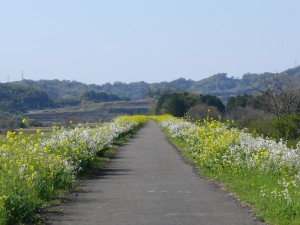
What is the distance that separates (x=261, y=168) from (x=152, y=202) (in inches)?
165

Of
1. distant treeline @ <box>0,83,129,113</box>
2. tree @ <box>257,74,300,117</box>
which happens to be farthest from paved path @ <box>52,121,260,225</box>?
distant treeline @ <box>0,83,129,113</box>

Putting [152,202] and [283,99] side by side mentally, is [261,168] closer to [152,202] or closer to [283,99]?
[152,202]

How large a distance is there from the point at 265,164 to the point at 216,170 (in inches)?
120

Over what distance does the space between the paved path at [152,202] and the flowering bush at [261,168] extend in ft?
1.70

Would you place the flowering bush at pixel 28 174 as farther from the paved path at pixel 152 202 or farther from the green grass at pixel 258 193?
the green grass at pixel 258 193

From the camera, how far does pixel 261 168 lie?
1698 centimetres

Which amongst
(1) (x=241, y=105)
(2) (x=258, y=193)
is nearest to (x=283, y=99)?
(2) (x=258, y=193)

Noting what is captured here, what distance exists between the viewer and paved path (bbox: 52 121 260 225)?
461 inches

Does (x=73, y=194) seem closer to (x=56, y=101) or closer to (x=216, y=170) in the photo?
(x=216, y=170)

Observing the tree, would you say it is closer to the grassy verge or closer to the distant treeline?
the grassy verge

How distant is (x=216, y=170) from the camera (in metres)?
20.0

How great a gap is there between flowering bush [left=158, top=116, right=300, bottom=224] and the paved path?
1.70ft

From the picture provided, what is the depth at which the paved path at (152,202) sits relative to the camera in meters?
11.7

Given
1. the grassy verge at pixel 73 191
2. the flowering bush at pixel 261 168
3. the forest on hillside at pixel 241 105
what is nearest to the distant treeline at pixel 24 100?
the forest on hillside at pixel 241 105
